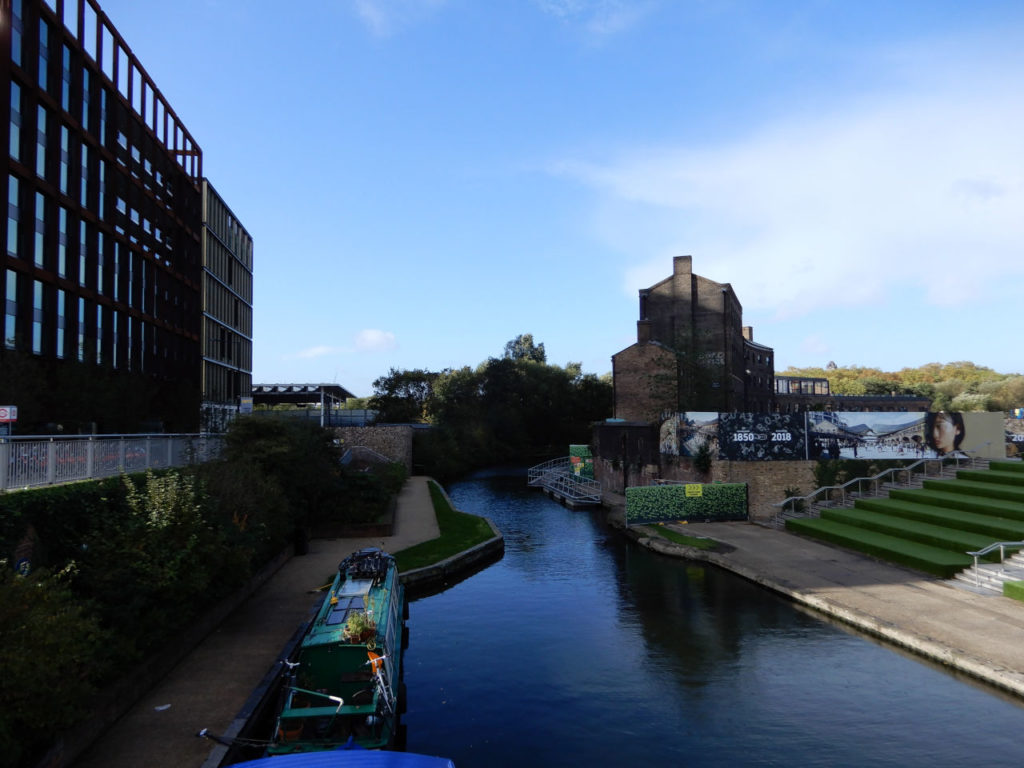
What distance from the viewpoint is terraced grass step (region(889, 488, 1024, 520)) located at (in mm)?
26047

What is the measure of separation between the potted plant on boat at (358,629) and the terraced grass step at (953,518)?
22.0 meters

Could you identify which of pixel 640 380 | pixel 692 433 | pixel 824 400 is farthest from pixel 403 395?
pixel 692 433

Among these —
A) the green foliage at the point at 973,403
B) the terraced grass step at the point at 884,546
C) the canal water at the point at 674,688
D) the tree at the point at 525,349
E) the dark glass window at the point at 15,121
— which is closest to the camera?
the canal water at the point at 674,688

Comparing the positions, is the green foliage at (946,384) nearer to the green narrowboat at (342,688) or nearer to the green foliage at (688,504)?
the green foliage at (688,504)

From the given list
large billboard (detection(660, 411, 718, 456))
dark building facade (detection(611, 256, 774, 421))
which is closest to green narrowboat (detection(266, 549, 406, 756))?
large billboard (detection(660, 411, 718, 456))

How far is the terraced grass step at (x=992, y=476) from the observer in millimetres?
29364

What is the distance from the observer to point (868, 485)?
3522cm

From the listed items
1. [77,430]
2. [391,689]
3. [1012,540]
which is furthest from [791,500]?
[77,430]

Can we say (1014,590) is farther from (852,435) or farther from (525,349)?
(525,349)

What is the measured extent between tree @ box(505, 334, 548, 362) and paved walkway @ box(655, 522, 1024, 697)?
106240 mm

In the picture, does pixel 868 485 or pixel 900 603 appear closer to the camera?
pixel 900 603

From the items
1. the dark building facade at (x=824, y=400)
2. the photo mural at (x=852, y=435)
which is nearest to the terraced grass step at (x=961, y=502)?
the photo mural at (x=852, y=435)

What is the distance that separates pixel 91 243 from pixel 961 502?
4627cm

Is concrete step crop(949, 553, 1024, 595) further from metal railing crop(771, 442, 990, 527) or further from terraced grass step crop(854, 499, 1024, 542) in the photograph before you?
metal railing crop(771, 442, 990, 527)
